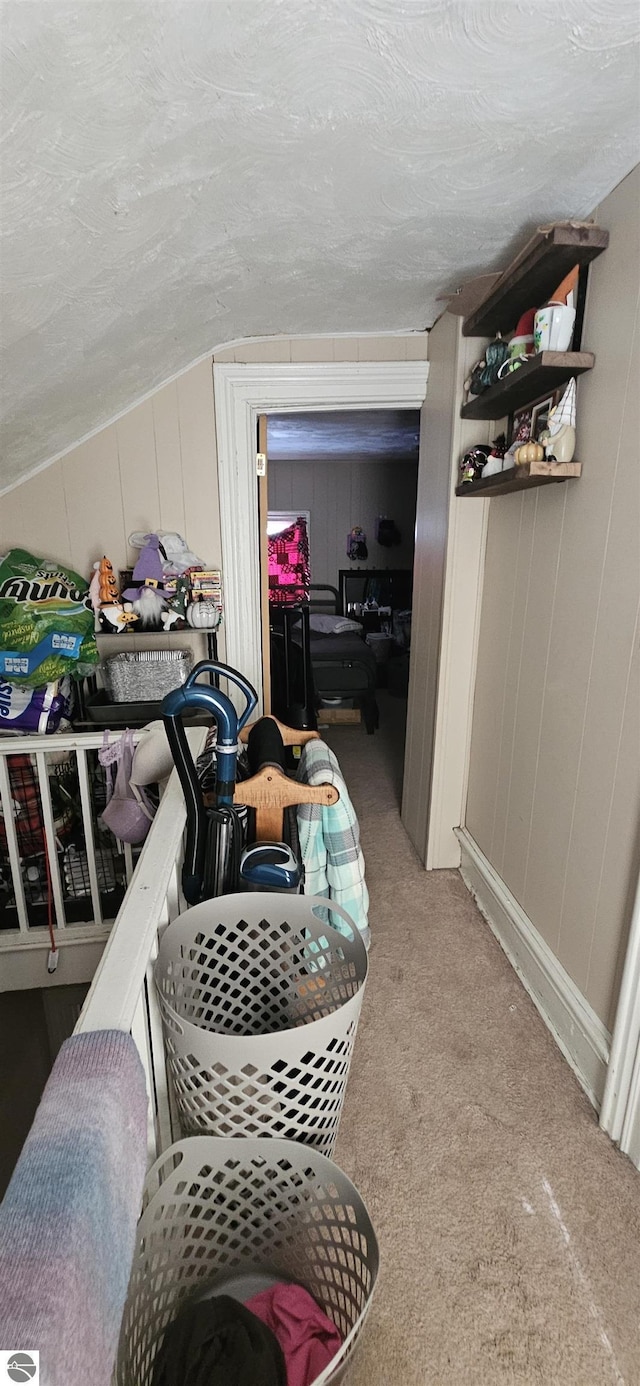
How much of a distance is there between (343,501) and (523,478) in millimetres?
5287

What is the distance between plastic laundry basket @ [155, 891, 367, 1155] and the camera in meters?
0.95

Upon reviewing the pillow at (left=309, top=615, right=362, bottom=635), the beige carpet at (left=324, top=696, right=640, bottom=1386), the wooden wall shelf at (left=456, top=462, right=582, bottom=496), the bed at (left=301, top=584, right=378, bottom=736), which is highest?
the wooden wall shelf at (left=456, top=462, right=582, bottom=496)

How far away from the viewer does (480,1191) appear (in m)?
1.27

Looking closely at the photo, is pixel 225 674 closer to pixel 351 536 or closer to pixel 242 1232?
pixel 242 1232

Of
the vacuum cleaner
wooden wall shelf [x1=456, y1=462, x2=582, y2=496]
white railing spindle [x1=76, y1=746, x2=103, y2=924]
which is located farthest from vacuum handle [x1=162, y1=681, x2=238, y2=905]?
wooden wall shelf [x1=456, y1=462, x2=582, y2=496]

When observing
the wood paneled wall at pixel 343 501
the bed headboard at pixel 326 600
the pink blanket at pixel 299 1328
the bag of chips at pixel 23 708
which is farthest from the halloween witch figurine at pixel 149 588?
the wood paneled wall at pixel 343 501

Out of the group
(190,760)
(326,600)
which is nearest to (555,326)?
(190,760)

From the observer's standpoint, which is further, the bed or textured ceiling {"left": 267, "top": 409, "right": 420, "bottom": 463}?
the bed

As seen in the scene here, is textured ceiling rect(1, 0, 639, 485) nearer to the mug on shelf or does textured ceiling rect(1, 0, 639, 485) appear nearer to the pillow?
the mug on shelf

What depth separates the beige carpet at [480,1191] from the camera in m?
1.02

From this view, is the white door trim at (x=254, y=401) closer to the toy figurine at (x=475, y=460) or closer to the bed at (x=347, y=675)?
the toy figurine at (x=475, y=460)

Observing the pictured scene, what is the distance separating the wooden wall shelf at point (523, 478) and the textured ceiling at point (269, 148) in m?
0.56

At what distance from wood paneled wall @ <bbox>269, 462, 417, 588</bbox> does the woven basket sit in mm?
4613

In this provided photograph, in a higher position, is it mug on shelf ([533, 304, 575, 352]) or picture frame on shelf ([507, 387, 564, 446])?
mug on shelf ([533, 304, 575, 352])
